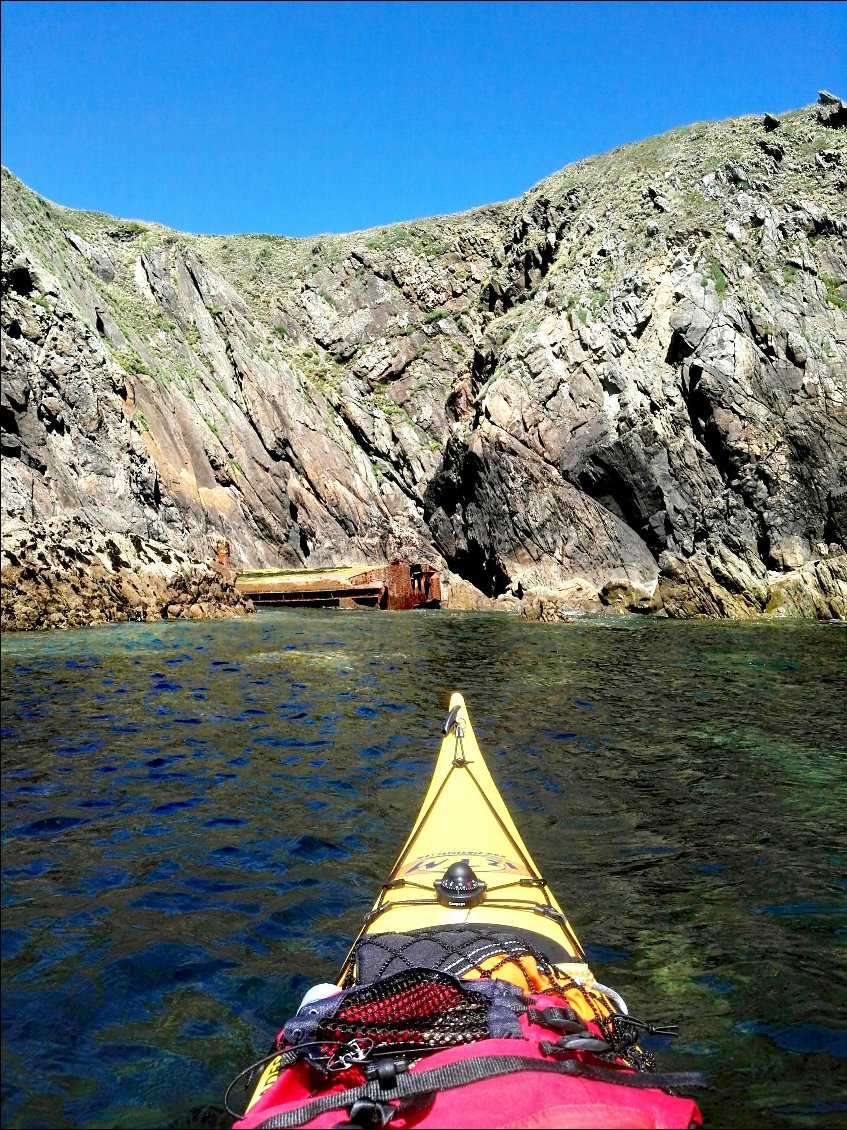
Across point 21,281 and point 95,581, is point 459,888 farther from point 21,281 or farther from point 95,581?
point 21,281

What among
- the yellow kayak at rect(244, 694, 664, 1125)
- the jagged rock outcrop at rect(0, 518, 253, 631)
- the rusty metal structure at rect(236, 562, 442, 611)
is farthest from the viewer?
the rusty metal structure at rect(236, 562, 442, 611)

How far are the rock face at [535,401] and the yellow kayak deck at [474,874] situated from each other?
780 inches

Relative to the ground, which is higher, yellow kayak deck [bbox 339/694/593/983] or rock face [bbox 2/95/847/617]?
rock face [bbox 2/95/847/617]

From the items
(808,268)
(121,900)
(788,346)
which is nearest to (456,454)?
(788,346)

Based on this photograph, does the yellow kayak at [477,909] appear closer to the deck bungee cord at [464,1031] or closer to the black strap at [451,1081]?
the deck bungee cord at [464,1031]

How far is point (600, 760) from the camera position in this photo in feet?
32.8

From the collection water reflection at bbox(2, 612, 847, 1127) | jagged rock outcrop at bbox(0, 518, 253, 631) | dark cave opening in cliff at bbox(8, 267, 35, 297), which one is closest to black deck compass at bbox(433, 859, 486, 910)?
water reflection at bbox(2, 612, 847, 1127)

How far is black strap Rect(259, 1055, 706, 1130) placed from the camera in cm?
272

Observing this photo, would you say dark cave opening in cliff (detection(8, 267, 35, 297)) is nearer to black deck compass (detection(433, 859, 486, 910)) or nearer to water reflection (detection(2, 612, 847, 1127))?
water reflection (detection(2, 612, 847, 1127))

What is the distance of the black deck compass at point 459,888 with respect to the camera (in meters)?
4.94

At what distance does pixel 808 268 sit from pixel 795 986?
42680mm

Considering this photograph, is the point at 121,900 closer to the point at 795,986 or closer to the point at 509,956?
the point at 509,956

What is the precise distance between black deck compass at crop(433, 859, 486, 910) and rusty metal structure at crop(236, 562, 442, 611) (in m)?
28.8

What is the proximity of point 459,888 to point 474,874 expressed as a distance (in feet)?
1.02
